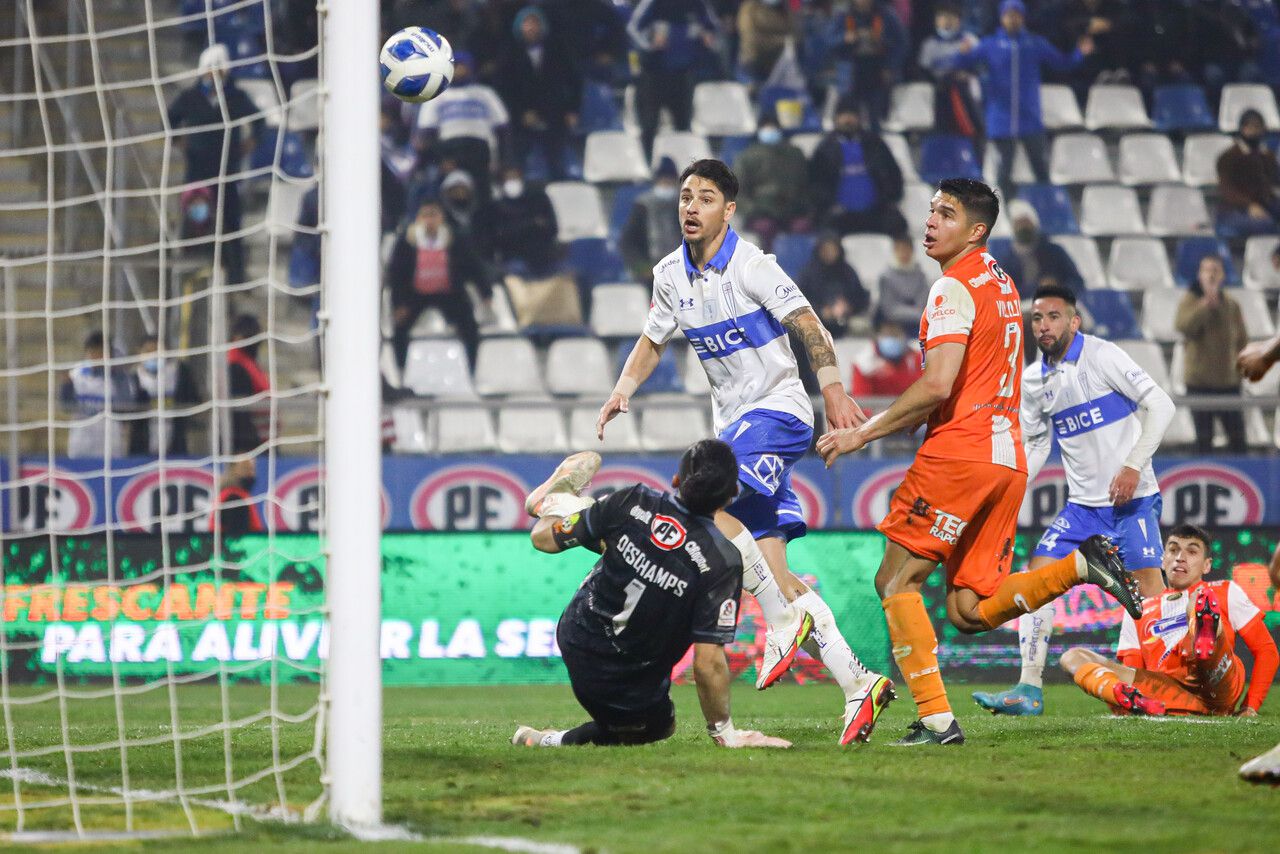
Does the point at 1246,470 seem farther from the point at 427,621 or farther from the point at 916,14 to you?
the point at 916,14

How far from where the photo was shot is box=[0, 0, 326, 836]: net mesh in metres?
8.45

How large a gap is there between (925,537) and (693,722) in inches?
83.3

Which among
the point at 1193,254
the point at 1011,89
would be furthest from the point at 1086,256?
the point at 1011,89

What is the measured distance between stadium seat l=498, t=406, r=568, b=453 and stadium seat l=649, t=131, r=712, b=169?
14.2 feet

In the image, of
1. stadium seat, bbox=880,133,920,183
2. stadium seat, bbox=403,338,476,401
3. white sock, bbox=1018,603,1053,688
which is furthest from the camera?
stadium seat, bbox=880,133,920,183

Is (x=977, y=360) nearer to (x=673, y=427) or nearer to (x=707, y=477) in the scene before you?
(x=707, y=477)

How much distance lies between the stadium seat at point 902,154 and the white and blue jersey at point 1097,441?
7.85 metres

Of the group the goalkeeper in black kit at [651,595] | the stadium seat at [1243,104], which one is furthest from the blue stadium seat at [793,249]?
the goalkeeper in black kit at [651,595]

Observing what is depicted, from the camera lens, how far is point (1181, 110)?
1728cm

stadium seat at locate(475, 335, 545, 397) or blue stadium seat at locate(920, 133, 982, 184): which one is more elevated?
blue stadium seat at locate(920, 133, 982, 184)

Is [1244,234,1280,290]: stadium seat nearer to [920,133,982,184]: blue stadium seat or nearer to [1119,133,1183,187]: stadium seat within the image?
[1119,133,1183,187]: stadium seat

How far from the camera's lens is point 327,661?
4.32 m

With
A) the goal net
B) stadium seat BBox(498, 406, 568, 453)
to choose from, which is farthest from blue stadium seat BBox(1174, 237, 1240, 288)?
the goal net

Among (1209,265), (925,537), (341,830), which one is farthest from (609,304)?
(341,830)
